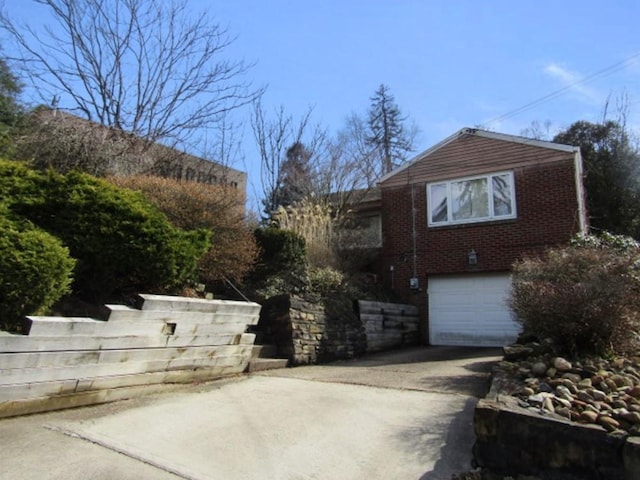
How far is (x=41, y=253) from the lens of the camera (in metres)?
4.69

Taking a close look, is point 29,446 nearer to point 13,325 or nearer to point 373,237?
point 13,325

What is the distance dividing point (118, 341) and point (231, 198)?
3.80 meters

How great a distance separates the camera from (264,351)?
7875mm

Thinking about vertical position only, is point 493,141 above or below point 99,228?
above

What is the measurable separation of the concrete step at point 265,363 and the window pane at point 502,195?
7.13 m

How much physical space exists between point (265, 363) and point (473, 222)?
7.13 meters

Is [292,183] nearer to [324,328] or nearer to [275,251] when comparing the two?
[275,251]

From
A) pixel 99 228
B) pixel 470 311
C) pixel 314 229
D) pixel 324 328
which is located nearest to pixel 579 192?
pixel 470 311

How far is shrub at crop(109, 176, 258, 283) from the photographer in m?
7.76

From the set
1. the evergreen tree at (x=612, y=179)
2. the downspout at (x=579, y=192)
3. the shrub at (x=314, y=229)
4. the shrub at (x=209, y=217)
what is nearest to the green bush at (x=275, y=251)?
the shrub at (x=209, y=217)

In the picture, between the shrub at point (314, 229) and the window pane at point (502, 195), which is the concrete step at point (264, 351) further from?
the window pane at point (502, 195)

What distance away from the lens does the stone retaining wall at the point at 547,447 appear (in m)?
3.14

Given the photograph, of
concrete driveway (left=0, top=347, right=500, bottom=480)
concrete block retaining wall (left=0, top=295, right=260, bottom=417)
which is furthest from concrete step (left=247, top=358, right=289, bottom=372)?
concrete driveway (left=0, top=347, right=500, bottom=480)

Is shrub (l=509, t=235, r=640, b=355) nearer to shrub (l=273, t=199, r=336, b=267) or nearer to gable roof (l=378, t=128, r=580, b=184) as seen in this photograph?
shrub (l=273, t=199, r=336, b=267)
